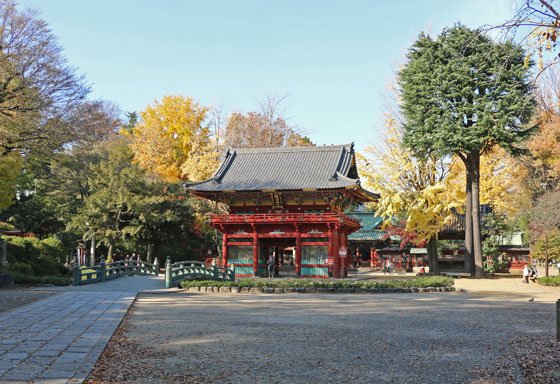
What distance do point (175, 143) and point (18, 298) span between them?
3768 centimetres

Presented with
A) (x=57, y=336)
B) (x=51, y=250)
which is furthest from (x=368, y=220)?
(x=57, y=336)

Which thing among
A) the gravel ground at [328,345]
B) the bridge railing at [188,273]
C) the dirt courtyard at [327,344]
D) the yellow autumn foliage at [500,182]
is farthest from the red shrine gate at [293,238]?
the gravel ground at [328,345]

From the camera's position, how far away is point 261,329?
1080cm

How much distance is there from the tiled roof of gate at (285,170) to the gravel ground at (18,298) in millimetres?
18243

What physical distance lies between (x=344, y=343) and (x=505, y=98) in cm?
2766

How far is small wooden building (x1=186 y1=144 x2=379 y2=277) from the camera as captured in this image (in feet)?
110

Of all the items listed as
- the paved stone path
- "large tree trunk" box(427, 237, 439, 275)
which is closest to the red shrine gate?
"large tree trunk" box(427, 237, 439, 275)

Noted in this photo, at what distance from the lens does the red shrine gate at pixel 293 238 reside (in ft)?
108

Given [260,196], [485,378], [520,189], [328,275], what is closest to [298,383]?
[485,378]

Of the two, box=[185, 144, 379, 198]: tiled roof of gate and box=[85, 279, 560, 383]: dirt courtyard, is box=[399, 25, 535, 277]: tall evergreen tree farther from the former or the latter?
box=[85, 279, 560, 383]: dirt courtyard

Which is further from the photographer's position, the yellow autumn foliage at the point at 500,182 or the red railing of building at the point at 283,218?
the yellow autumn foliage at the point at 500,182

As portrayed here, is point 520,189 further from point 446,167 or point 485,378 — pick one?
point 485,378

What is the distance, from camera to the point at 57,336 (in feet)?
29.7

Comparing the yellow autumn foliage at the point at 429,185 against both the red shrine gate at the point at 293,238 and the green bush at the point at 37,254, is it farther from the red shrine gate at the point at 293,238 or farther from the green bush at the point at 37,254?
the green bush at the point at 37,254
